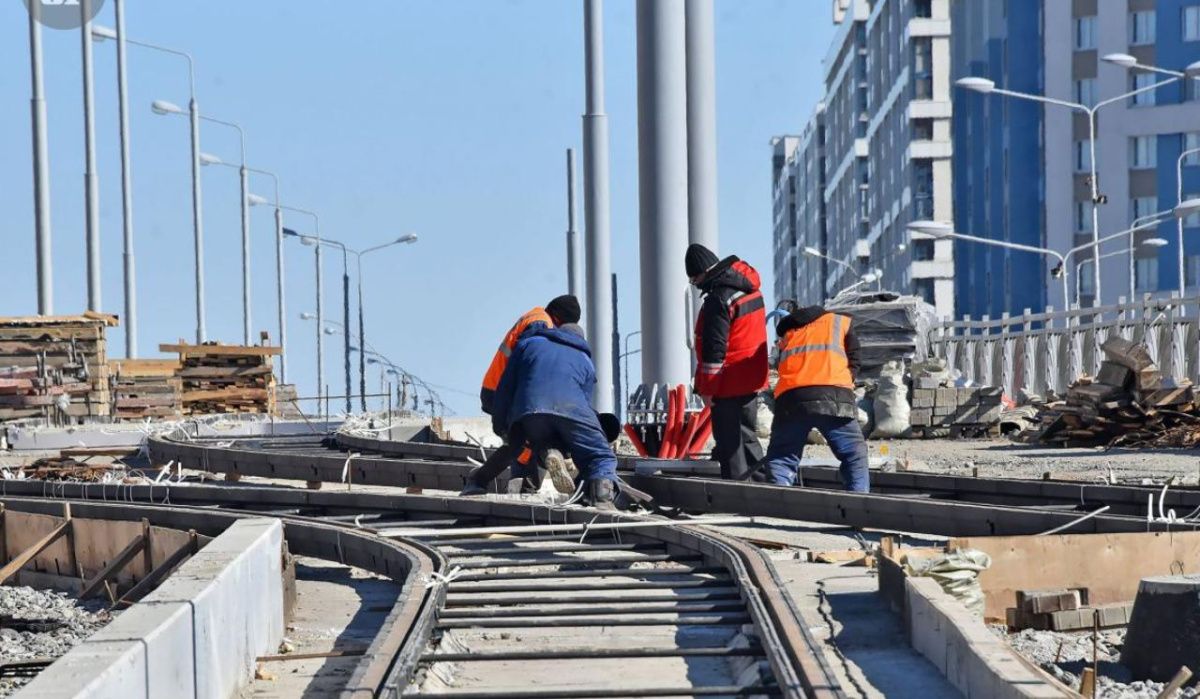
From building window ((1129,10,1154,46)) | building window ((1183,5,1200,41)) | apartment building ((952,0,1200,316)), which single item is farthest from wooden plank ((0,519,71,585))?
building window ((1129,10,1154,46))

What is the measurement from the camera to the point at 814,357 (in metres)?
14.6

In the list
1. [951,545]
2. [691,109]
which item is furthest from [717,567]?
[691,109]

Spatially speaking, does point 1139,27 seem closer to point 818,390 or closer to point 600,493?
point 818,390

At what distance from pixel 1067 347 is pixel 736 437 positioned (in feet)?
83.8

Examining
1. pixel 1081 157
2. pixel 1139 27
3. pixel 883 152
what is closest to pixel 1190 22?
pixel 1139 27

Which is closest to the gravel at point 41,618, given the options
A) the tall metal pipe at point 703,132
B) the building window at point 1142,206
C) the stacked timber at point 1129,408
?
the tall metal pipe at point 703,132

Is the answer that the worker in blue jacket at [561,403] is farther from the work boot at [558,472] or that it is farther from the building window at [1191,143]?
the building window at [1191,143]

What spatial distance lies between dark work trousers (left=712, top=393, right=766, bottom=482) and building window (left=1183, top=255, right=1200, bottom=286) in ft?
242

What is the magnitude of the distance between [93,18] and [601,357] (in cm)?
2263

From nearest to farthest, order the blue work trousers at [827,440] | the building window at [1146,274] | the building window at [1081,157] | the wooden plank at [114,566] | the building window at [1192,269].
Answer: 1. the wooden plank at [114,566]
2. the blue work trousers at [827,440]
3. the building window at [1192,269]
4. the building window at [1146,274]
5. the building window at [1081,157]

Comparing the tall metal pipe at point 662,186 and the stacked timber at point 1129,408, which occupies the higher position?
the tall metal pipe at point 662,186

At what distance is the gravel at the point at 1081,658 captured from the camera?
7727 mm

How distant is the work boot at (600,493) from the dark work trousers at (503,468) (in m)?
0.95

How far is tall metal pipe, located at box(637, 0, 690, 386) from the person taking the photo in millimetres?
21875
